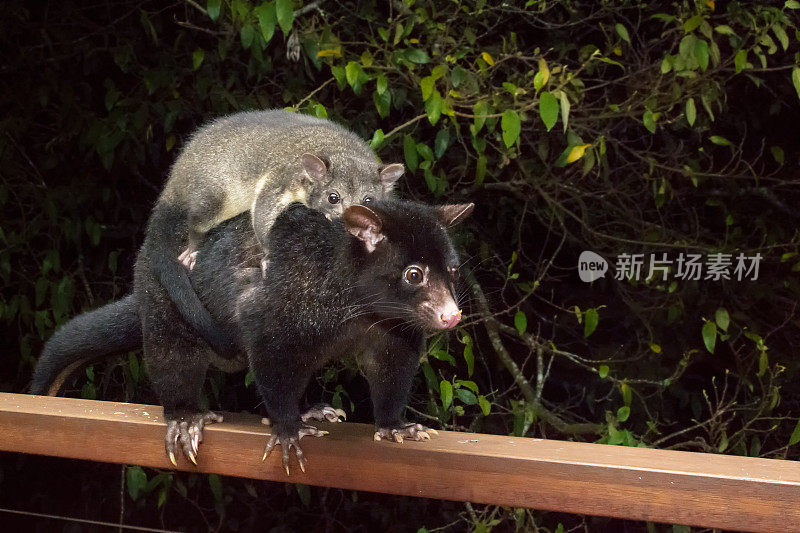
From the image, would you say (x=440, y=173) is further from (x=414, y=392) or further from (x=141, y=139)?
(x=141, y=139)

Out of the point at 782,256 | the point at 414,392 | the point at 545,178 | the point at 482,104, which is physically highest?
the point at 482,104

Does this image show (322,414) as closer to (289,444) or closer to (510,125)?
(289,444)

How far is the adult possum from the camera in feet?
5.02

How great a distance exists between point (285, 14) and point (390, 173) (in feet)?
1.80

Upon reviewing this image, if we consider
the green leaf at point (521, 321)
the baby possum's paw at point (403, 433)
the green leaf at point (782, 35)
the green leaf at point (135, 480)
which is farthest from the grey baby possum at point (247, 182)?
the green leaf at point (782, 35)

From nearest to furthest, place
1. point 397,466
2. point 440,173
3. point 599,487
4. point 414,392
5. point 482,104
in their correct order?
point 599,487
point 397,466
point 482,104
point 440,173
point 414,392

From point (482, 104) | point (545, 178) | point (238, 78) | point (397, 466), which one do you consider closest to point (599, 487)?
point (397, 466)

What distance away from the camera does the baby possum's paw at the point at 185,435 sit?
182 centimetres

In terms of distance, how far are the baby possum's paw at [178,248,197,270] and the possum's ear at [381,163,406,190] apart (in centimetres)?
44

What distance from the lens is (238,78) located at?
9.34 feet

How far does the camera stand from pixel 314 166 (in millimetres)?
1832

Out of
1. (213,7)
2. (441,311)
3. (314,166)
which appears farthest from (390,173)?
(213,7)

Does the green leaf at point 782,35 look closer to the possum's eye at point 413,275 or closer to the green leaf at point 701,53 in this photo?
the green leaf at point 701,53

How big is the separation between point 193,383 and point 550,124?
107 centimetres
